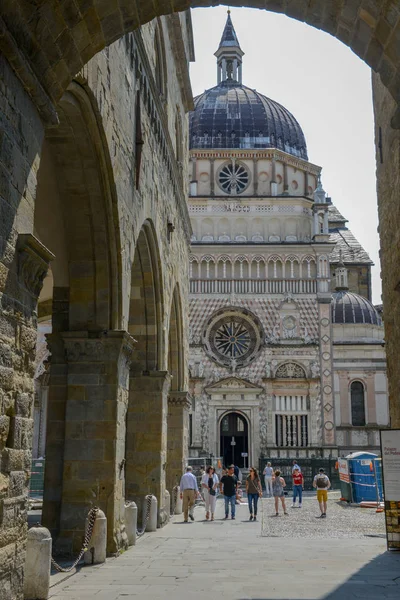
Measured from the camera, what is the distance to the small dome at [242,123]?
47219mm

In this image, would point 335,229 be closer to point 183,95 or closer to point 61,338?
point 183,95

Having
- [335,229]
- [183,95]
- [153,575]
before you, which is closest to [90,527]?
[153,575]

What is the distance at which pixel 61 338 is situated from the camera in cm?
1130

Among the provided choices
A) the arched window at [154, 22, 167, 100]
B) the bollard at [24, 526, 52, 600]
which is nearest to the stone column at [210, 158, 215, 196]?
the arched window at [154, 22, 167, 100]

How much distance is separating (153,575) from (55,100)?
19.9 feet

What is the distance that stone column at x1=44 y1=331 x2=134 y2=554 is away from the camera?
10.8 m

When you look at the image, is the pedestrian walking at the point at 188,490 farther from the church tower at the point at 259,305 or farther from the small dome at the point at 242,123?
the small dome at the point at 242,123

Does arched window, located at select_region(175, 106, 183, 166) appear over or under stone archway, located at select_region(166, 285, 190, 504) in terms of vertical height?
over

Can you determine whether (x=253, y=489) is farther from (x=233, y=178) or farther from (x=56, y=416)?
(x=233, y=178)

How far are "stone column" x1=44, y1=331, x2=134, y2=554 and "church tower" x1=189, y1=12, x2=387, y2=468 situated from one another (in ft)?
92.8

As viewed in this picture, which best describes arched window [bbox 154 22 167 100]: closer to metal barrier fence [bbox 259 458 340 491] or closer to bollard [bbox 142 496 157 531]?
bollard [bbox 142 496 157 531]

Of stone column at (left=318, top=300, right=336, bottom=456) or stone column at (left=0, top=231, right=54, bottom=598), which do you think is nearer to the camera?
stone column at (left=0, top=231, right=54, bottom=598)

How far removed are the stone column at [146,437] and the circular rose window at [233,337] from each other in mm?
25681

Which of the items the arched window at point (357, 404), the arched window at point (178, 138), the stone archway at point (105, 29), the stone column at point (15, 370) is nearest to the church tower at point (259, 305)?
the arched window at point (357, 404)
